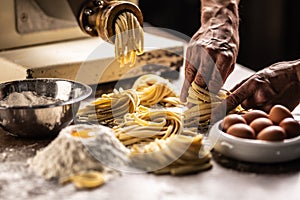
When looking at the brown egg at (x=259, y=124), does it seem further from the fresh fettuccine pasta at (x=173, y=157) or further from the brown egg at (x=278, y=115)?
the fresh fettuccine pasta at (x=173, y=157)

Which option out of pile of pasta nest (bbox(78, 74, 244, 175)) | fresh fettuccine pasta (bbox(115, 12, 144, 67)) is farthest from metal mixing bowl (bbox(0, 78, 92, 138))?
fresh fettuccine pasta (bbox(115, 12, 144, 67))

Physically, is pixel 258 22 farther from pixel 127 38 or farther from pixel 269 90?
pixel 269 90

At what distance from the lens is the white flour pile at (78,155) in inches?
59.0

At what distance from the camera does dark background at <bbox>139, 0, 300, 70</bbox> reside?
3.85 metres

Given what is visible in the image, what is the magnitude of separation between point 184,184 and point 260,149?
231 mm

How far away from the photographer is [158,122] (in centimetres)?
182

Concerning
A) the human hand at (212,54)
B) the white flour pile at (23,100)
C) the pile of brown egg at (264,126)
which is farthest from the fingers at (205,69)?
the white flour pile at (23,100)

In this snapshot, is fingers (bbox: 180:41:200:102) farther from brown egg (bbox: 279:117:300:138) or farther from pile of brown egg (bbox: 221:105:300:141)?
brown egg (bbox: 279:117:300:138)

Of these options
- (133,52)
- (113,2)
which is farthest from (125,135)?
(113,2)

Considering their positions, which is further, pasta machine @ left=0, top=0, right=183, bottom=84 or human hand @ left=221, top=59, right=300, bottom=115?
pasta machine @ left=0, top=0, right=183, bottom=84

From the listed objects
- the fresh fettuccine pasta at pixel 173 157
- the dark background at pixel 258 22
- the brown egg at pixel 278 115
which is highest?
the brown egg at pixel 278 115

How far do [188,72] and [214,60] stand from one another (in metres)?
0.10

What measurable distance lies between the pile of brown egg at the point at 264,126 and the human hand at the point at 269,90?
186 mm

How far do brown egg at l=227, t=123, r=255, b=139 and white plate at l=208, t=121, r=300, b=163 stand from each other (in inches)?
0.5
